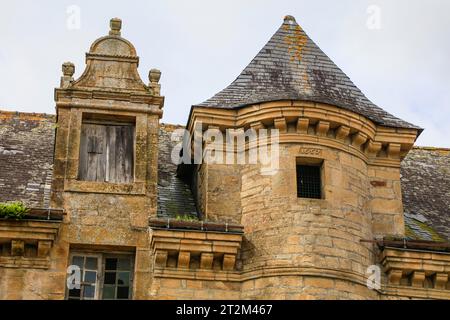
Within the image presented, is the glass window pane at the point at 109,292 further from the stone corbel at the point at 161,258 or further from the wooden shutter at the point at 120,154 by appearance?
the wooden shutter at the point at 120,154

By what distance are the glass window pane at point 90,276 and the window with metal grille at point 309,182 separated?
3.68m

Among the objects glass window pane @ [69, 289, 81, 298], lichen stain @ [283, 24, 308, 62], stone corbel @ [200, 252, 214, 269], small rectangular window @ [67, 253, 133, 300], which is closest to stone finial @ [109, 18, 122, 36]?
lichen stain @ [283, 24, 308, 62]

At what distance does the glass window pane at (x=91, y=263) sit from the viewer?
15.6m

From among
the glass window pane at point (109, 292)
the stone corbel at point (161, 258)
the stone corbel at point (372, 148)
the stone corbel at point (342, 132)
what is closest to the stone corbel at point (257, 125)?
the stone corbel at point (342, 132)

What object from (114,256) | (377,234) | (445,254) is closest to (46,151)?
(114,256)

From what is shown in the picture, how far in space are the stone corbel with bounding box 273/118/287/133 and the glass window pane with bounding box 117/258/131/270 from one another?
3.39 m

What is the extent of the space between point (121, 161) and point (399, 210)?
497 centimetres

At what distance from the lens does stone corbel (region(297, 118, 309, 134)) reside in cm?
1648

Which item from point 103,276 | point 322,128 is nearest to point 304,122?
point 322,128

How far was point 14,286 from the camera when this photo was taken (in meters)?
15.0

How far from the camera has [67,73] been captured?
667 inches

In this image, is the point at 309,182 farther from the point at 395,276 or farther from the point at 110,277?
the point at 110,277

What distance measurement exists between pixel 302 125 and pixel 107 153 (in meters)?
3.41
